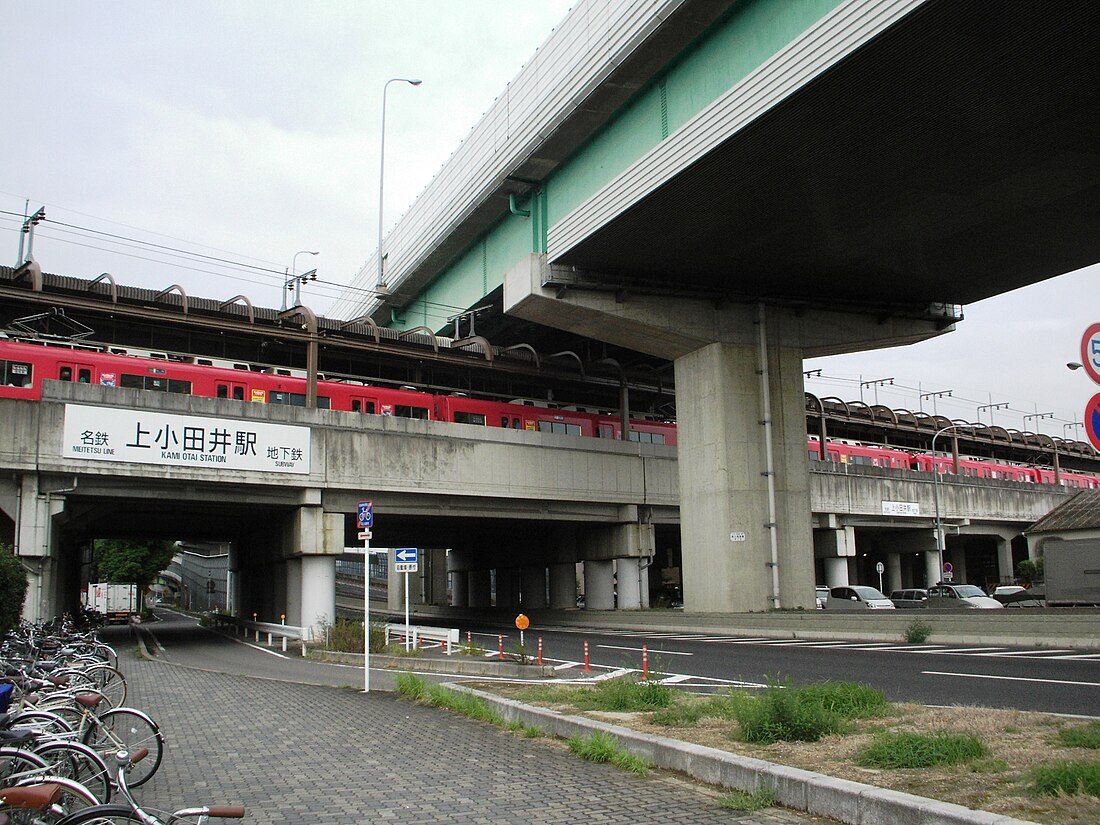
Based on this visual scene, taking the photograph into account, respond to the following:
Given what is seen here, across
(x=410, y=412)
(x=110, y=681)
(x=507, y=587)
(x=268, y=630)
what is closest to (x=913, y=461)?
(x=507, y=587)

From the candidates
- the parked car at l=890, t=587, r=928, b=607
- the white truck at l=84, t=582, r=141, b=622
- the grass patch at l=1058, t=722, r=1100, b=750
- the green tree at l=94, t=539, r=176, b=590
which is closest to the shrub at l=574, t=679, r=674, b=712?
the grass patch at l=1058, t=722, r=1100, b=750

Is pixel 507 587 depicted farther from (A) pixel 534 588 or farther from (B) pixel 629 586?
(B) pixel 629 586

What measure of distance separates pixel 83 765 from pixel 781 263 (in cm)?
2708

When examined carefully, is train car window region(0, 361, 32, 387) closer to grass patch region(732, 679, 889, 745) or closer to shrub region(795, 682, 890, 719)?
grass patch region(732, 679, 889, 745)

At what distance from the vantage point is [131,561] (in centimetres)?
6856

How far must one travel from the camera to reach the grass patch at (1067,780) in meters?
5.51

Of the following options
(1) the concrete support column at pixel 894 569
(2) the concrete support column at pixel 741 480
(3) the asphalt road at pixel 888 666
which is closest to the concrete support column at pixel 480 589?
(2) the concrete support column at pixel 741 480

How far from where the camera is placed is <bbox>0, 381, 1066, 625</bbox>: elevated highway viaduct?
26828 mm

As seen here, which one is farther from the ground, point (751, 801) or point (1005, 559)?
point (751, 801)

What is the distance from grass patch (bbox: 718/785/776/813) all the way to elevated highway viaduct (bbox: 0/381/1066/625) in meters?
24.9

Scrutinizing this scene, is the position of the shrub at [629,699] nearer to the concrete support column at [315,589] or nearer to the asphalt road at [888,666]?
the asphalt road at [888,666]

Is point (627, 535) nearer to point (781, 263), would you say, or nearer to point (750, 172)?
point (781, 263)

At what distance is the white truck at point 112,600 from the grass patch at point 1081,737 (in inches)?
2296

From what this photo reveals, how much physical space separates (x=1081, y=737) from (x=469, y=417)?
30543 mm
